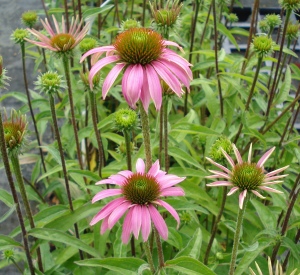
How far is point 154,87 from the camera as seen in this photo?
90 centimetres

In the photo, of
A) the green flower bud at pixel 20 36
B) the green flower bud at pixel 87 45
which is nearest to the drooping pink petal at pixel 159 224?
the green flower bud at pixel 87 45

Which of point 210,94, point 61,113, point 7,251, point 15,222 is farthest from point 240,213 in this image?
point 15,222

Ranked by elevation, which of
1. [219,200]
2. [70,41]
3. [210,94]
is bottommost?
[219,200]

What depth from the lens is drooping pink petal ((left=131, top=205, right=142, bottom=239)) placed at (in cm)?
91

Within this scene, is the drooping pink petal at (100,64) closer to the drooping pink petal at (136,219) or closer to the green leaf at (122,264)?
the drooping pink petal at (136,219)

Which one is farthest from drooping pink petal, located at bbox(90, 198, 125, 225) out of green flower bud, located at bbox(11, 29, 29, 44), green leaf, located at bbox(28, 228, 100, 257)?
green flower bud, located at bbox(11, 29, 29, 44)

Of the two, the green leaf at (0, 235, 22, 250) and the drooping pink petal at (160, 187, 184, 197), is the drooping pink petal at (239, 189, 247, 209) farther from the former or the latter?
the green leaf at (0, 235, 22, 250)

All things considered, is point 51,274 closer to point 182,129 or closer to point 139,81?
point 182,129

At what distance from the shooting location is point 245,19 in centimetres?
361

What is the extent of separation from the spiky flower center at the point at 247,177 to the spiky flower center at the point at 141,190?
0.57 feet

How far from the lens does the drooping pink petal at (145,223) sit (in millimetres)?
912

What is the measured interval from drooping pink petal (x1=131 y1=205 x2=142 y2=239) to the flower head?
0.35 meters

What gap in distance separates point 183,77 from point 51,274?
0.82m

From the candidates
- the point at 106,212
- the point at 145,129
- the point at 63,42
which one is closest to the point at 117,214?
the point at 106,212
